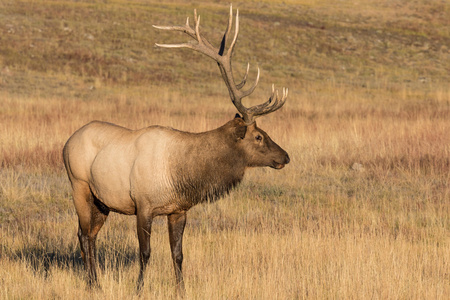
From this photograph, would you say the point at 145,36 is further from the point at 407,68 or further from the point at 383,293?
the point at 383,293

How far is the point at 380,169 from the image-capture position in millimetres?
11867

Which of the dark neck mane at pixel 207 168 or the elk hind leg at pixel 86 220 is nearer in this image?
the dark neck mane at pixel 207 168

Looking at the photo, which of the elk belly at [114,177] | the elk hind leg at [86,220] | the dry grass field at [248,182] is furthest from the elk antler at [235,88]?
the elk hind leg at [86,220]

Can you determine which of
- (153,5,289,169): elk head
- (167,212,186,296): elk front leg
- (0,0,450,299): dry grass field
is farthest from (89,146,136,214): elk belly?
(153,5,289,169): elk head

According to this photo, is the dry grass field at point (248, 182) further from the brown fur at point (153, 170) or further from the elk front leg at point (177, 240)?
the brown fur at point (153, 170)

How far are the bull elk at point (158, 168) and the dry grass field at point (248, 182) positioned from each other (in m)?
0.52

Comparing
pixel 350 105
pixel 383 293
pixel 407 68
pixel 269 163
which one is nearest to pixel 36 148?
pixel 269 163

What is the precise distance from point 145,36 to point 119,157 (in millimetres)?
31521

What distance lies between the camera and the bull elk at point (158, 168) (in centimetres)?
586

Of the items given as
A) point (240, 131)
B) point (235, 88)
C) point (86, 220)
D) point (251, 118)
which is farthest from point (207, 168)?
point (86, 220)

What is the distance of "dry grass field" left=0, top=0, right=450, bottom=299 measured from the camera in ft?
20.1

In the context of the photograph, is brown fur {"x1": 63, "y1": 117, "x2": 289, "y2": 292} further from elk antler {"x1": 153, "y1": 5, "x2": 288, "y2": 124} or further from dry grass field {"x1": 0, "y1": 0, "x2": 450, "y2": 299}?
dry grass field {"x1": 0, "y1": 0, "x2": 450, "y2": 299}

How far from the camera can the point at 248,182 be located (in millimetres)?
11211

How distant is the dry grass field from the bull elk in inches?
20.4
